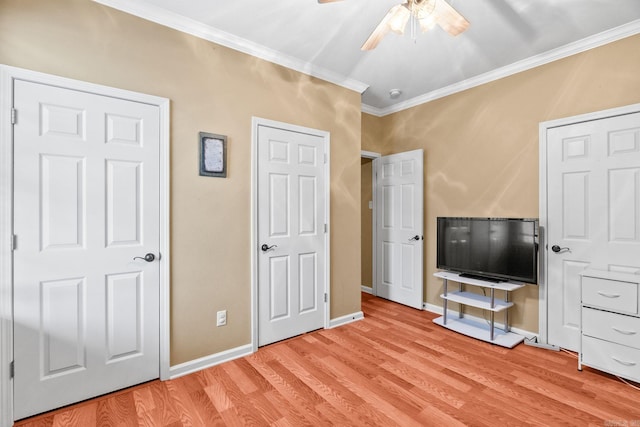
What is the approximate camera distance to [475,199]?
11.0ft

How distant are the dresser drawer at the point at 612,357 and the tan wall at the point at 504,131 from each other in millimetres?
607

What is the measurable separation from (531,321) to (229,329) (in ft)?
9.64

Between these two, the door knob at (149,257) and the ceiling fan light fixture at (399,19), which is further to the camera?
the door knob at (149,257)

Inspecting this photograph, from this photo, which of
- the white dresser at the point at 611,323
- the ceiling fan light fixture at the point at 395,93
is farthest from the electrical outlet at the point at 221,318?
the ceiling fan light fixture at the point at 395,93

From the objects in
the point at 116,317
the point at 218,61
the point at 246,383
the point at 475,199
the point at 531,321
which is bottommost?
the point at 246,383

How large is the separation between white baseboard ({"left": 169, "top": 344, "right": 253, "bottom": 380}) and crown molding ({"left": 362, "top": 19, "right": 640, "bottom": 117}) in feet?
11.2

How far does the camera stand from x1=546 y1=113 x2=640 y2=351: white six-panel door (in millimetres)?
2385

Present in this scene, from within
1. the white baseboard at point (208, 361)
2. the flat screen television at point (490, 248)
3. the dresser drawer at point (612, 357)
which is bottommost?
the white baseboard at point (208, 361)

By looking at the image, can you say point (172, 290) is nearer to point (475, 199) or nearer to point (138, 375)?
point (138, 375)

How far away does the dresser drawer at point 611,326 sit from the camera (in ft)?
6.86

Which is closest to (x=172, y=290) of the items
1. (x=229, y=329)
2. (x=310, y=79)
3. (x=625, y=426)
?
(x=229, y=329)

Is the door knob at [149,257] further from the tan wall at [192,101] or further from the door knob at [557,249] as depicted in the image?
the door knob at [557,249]

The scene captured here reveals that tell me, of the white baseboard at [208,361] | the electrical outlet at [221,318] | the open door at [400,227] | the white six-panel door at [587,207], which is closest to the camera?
the white baseboard at [208,361]

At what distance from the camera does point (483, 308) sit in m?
2.99
